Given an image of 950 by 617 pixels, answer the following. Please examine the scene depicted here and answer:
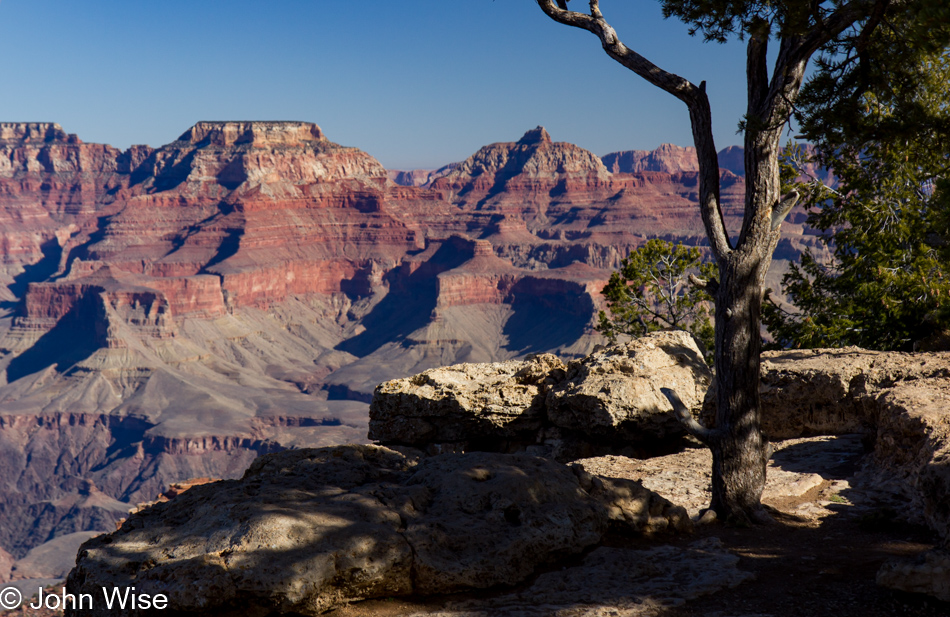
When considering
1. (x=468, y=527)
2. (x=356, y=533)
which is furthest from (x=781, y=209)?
(x=356, y=533)

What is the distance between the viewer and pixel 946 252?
33.4 ft

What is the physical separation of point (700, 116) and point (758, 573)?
19.2 feet

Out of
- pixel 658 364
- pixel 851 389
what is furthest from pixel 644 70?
pixel 851 389

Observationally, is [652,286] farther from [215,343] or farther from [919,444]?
[215,343]

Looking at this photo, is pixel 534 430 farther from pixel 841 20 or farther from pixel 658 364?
pixel 841 20

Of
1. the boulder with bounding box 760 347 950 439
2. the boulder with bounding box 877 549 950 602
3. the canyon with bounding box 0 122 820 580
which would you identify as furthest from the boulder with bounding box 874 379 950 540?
the canyon with bounding box 0 122 820 580

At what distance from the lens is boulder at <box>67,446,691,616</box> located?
614 centimetres

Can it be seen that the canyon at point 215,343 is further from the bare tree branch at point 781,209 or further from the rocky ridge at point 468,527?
the bare tree branch at point 781,209

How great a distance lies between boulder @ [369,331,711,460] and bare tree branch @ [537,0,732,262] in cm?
426

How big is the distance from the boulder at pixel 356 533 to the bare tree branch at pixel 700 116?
3.64 metres

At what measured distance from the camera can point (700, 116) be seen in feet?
31.4

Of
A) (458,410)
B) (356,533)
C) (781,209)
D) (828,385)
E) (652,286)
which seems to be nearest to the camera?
(356,533)

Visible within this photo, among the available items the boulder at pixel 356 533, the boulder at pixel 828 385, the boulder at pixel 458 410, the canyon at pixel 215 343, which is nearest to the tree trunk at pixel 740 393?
the boulder at pixel 356 533

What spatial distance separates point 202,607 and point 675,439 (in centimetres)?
978
